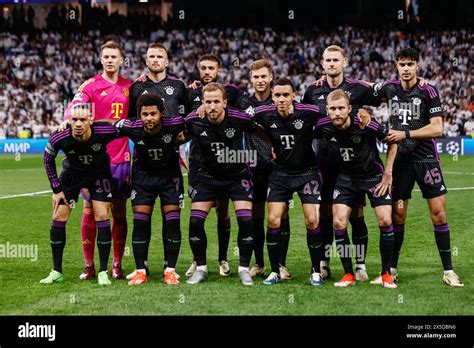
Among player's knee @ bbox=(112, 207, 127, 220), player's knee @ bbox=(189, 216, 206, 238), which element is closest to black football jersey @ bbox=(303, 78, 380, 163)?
player's knee @ bbox=(189, 216, 206, 238)

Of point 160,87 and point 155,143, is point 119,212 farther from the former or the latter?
point 160,87

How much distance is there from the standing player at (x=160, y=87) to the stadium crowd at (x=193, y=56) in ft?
74.9

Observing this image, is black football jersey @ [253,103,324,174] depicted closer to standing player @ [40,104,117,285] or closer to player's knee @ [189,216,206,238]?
player's knee @ [189,216,206,238]

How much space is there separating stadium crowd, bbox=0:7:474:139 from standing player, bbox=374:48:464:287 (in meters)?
22.9

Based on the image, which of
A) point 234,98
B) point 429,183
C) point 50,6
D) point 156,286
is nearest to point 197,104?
point 234,98

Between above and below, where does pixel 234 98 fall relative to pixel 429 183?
above

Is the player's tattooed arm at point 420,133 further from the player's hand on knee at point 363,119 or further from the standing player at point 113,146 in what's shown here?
the standing player at point 113,146

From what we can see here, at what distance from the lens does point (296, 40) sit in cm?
3625

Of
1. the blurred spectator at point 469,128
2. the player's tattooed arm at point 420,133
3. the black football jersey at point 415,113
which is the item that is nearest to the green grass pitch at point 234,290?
the black football jersey at point 415,113

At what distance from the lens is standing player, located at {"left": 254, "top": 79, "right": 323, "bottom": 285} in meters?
7.28

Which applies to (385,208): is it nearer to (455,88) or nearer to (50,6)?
(455,88)

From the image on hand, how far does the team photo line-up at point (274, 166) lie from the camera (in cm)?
716

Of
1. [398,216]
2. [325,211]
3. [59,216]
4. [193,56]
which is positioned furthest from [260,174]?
[193,56]
